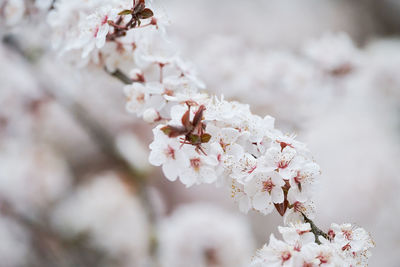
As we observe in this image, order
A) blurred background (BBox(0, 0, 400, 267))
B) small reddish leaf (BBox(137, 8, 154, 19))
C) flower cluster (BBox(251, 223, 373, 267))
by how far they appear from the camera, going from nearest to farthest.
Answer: flower cluster (BBox(251, 223, 373, 267)) → small reddish leaf (BBox(137, 8, 154, 19)) → blurred background (BBox(0, 0, 400, 267))

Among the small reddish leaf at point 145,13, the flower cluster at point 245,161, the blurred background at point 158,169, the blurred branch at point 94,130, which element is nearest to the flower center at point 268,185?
the flower cluster at point 245,161

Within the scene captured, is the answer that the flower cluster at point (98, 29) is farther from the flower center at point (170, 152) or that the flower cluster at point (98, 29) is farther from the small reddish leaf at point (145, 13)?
the flower center at point (170, 152)

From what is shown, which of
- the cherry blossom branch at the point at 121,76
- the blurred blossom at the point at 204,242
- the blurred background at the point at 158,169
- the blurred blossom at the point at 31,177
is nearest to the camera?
the cherry blossom branch at the point at 121,76

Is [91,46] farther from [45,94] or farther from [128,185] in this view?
[128,185]

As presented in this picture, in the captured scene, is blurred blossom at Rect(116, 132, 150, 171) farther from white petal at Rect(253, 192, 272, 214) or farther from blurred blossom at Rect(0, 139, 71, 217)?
white petal at Rect(253, 192, 272, 214)

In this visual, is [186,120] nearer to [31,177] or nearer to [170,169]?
[170,169]

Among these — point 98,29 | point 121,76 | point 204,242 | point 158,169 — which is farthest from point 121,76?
point 158,169

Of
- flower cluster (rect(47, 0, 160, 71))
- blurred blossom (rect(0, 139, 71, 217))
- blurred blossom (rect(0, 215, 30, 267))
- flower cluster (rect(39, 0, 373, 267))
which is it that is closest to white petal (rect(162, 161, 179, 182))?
flower cluster (rect(39, 0, 373, 267))
